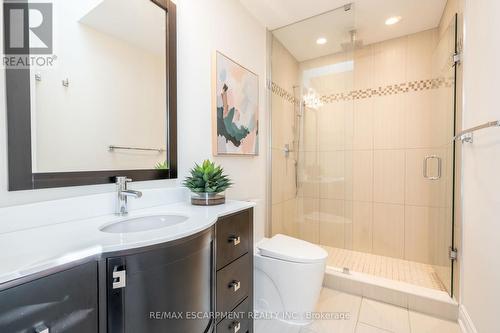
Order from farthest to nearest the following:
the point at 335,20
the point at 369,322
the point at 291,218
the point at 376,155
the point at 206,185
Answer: the point at 376,155
the point at 291,218
the point at 335,20
the point at 369,322
the point at 206,185

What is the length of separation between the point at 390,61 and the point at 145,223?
2895 mm

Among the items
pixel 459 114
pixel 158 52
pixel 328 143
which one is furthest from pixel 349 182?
pixel 158 52

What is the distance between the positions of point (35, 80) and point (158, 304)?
93 cm

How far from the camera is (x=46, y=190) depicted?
89cm

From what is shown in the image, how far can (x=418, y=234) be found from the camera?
2455 millimetres

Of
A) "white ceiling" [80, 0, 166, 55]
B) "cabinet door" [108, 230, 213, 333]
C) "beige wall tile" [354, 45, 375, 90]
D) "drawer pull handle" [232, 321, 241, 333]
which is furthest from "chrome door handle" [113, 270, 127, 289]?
"beige wall tile" [354, 45, 375, 90]

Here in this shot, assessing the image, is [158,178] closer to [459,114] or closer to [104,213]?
[104,213]

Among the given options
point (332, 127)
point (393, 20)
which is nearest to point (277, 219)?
point (332, 127)

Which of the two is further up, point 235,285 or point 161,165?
point 161,165

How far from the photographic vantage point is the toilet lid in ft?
5.04

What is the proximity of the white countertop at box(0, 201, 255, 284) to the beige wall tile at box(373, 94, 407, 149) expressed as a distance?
2342mm

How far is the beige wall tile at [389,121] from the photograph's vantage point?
8.27 feet

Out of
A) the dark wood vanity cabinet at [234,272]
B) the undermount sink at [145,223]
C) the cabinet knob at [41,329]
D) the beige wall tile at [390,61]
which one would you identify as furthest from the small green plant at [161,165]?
the beige wall tile at [390,61]

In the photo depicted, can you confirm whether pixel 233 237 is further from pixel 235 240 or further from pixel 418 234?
pixel 418 234
